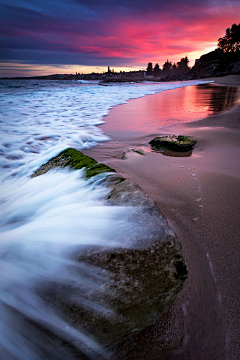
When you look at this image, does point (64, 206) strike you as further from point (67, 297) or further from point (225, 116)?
point (225, 116)

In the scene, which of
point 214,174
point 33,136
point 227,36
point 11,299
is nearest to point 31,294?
point 11,299

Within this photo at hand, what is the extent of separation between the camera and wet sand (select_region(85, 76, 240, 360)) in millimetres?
948

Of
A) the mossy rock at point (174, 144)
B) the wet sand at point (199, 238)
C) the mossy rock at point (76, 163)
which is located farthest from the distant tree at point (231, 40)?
A: the mossy rock at point (76, 163)

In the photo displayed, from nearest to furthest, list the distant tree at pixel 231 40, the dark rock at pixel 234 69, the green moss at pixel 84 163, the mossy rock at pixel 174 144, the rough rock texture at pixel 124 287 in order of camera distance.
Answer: the rough rock texture at pixel 124 287 → the green moss at pixel 84 163 → the mossy rock at pixel 174 144 → the dark rock at pixel 234 69 → the distant tree at pixel 231 40

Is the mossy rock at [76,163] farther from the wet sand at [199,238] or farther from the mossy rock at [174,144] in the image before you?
the mossy rock at [174,144]

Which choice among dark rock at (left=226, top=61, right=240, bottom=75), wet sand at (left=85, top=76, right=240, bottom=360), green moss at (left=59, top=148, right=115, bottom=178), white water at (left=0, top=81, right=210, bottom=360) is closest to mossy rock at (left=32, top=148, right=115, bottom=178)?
green moss at (left=59, top=148, right=115, bottom=178)

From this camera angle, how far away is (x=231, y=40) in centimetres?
6066

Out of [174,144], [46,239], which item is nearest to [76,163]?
[46,239]

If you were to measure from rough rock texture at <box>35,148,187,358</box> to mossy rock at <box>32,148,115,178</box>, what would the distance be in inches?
34.4

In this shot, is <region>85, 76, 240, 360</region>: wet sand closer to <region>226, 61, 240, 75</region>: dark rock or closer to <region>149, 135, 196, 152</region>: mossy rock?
A: <region>149, 135, 196, 152</region>: mossy rock

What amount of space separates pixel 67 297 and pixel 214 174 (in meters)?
2.09

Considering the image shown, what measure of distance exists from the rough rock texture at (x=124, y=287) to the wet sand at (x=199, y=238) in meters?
0.13

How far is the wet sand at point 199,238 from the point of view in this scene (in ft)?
3.11

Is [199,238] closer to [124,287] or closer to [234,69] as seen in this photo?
[124,287]
